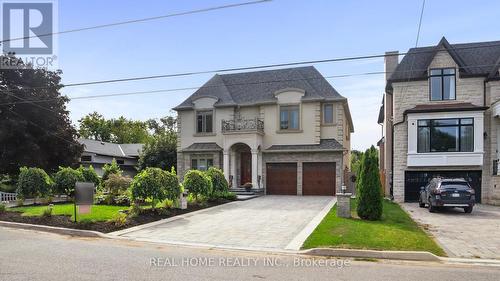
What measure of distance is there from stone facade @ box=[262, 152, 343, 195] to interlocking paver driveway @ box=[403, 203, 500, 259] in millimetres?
8728

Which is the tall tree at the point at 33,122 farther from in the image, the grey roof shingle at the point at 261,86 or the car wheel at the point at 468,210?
the car wheel at the point at 468,210

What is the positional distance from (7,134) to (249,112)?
16.3m

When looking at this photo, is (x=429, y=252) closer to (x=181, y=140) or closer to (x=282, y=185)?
(x=282, y=185)

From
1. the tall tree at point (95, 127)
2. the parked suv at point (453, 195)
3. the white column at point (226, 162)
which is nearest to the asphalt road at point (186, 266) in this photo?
the parked suv at point (453, 195)

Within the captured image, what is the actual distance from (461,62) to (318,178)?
442 inches

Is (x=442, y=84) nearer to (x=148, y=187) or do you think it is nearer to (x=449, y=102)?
(x=449, y=102)

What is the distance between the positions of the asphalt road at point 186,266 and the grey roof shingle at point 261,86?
1954cm

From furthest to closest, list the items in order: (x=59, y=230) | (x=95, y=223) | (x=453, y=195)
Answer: (x=453, y=195)
(x=95, y=223)
(x=59, y=230)

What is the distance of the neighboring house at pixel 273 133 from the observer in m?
27.1

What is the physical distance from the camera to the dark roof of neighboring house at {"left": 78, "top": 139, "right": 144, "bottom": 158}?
43812mm

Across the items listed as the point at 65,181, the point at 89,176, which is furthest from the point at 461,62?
the point at 65,181

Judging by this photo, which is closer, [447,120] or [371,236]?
[371,236]

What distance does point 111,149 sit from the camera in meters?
47.8

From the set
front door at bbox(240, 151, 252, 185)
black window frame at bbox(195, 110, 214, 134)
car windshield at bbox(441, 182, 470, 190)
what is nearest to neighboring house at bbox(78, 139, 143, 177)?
black window frame at bbox(195, 110, 214, 134)
